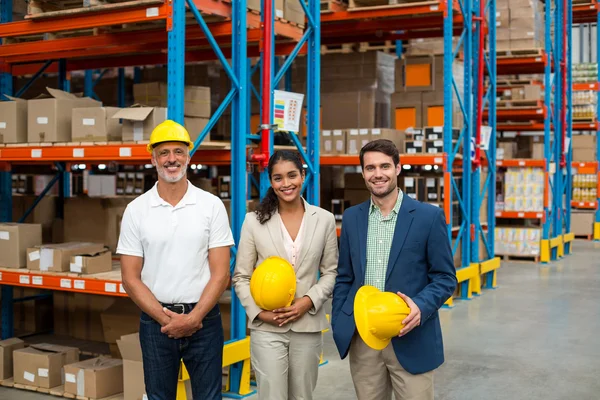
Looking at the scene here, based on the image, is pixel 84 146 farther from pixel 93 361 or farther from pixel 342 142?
pixel 342 142

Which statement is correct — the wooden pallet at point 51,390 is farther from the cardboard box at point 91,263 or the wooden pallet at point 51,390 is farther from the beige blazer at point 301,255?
the beige blazer at point 301,255

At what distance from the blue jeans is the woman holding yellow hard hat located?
234mm

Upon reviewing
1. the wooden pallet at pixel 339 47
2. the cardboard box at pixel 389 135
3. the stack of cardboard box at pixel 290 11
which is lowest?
the cardboard box at pixel 389 135

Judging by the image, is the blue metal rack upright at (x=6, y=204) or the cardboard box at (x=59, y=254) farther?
the blue metal rack upright at (x=6, y=204)

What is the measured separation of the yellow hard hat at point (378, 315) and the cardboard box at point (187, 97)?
10.1 feet

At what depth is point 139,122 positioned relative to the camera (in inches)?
206

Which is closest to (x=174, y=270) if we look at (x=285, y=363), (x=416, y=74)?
(x=285, y=363)

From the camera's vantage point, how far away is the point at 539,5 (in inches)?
527

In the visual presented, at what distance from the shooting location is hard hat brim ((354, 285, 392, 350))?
9.59ft

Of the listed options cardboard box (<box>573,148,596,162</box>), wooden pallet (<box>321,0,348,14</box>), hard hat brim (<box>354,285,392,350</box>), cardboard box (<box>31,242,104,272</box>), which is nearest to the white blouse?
hard hat brim (<box>354,285,392,350</box>)

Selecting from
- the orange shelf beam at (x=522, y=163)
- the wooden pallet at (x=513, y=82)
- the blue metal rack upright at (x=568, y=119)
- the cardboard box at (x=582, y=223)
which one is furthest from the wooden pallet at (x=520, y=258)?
the cardboard box at (x=582, y=223)

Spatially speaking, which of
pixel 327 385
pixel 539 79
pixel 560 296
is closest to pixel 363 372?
pixel 327 385

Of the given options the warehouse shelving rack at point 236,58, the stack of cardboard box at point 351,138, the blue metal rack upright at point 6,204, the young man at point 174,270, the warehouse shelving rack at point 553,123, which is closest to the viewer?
the young man at point 174,270

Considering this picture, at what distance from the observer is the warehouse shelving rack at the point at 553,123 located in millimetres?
13156
